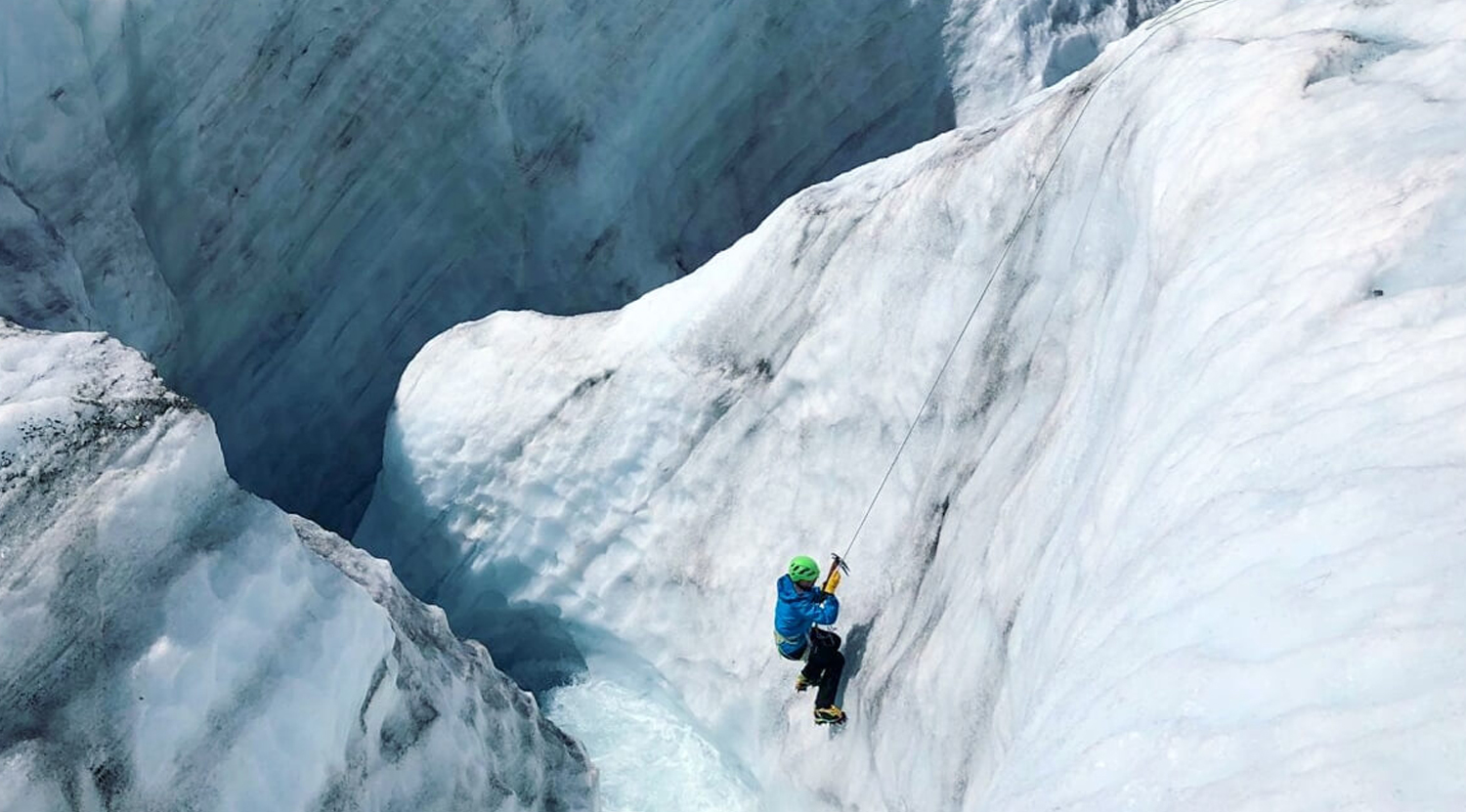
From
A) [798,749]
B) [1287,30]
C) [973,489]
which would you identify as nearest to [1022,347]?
[973,489]

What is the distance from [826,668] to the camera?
5410 mm

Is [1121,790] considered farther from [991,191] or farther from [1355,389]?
[991,191]

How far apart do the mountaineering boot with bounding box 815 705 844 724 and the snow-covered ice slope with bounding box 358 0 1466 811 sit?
0.12 metres

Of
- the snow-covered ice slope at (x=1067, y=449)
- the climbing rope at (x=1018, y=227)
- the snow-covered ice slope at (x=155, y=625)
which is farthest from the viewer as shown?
the climbing rope at (x=1018, y=227)

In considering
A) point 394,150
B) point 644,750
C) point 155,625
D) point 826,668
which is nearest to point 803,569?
point 826,668

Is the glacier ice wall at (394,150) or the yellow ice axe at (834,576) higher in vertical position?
the glacier ice wall at (394,150)

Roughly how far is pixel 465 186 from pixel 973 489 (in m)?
4.93

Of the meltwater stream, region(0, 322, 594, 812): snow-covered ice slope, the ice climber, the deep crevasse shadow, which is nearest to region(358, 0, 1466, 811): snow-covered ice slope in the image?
the ice climber

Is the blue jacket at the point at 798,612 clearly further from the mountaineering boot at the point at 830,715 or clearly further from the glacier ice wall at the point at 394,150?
the glacier ice wall at the point at 394,150

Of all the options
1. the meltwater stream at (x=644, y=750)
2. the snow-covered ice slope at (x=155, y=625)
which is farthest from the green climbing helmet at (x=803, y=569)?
the snow-covered ice slope at (x=155, y=625)

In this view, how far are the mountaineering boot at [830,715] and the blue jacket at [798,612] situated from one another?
0.96 feet

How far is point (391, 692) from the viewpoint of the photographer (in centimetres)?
452

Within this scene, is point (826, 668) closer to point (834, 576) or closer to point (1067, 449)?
point (834, 576)

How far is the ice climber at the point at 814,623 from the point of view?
5.37m
